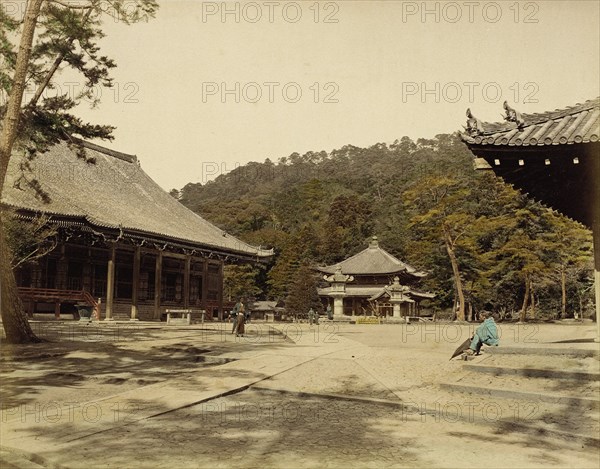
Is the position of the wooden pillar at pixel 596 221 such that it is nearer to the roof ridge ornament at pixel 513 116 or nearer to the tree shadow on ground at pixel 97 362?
the roof ridge ornament at pixel 513 116

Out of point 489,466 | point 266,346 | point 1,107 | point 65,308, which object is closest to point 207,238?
point 65,308

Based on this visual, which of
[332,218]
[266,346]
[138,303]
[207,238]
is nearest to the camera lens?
[266,346]

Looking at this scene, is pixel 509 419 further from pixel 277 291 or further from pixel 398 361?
pixel 277 291

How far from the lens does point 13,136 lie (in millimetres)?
10711

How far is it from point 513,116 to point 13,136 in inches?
374

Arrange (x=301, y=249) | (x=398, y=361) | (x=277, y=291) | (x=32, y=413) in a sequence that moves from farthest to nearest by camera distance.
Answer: (x=301, y=249) < (x=277, y=291) < (x=398, y=361) < (x=32, y=413)

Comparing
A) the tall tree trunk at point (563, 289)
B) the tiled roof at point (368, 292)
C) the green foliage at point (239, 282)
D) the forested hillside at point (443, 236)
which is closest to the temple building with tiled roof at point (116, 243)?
the tiled roof at point (368, 292)

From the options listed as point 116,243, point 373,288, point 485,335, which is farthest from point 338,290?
point 485,335

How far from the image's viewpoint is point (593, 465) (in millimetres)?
4566

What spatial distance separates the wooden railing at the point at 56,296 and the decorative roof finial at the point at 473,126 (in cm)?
1702

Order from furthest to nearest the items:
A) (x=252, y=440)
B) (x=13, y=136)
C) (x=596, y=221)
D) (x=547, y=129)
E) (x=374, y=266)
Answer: (x=374, y=266), (x=13, y=136), (x=596, y=221), (x=547, y=129), (x=252, y=440)

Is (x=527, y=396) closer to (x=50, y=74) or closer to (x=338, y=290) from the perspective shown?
(x=50, y=74)

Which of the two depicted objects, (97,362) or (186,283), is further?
(186,283)

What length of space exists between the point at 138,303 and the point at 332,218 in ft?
152
